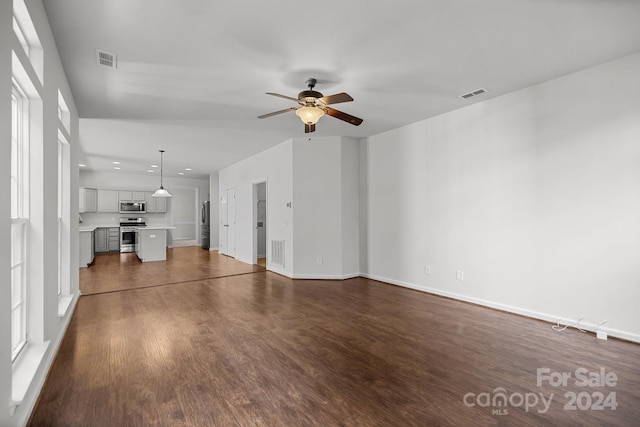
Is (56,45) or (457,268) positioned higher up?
(56,45)

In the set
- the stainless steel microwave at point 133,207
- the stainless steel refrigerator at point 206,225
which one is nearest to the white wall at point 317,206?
the stainless steel refrigerator at point 206,225

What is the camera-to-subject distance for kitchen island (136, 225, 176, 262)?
8.18 m

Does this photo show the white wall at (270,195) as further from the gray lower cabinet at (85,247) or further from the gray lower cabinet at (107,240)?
the gray lower cabinet at (107,240)

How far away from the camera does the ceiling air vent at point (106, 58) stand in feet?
9.41

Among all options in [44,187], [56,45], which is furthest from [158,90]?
[44,187]

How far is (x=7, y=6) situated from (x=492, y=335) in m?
4.29

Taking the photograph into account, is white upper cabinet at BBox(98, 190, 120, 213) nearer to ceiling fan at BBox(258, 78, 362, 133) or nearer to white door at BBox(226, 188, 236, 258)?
white door at BBox(226, 188, 236, 258)

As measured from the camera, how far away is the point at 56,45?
2691 millimetres

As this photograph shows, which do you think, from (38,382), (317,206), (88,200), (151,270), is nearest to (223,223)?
(151,270)

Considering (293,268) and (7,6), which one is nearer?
(7,6)

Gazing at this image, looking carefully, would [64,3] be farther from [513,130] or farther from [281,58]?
[513,130]

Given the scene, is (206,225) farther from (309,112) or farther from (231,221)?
(309,112)

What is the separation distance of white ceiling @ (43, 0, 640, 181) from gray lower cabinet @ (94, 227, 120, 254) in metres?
6.77

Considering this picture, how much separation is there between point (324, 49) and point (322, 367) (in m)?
2.76
